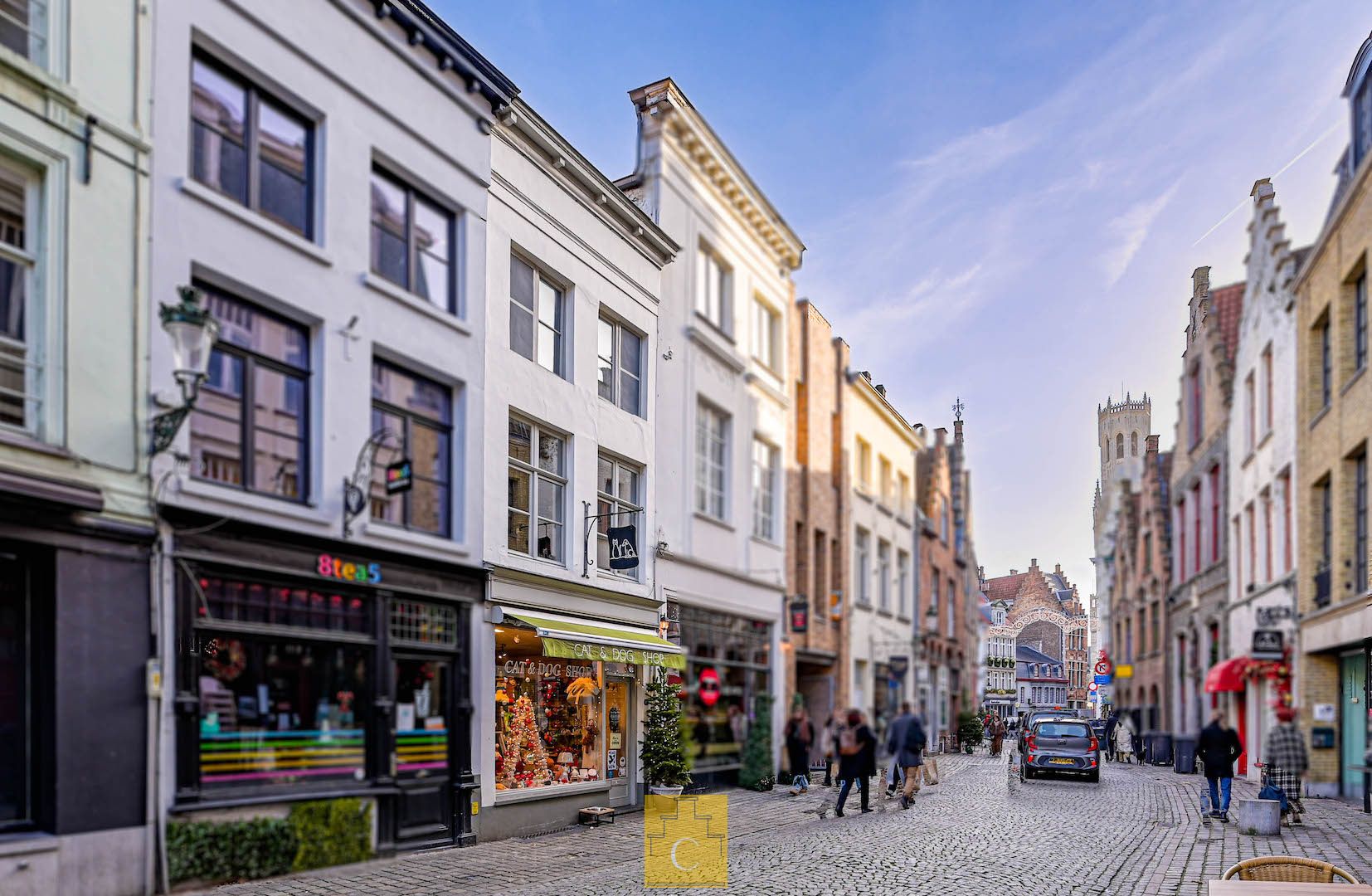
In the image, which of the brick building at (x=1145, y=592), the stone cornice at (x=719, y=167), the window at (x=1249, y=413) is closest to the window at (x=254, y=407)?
the stone cornice at (x=719, y=167)

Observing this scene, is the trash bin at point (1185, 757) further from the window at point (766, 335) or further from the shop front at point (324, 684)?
the shop front at point (324, 684)

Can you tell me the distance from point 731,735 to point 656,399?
7152 mm

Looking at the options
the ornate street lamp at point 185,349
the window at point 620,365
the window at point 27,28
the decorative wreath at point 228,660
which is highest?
the window at point 27,28

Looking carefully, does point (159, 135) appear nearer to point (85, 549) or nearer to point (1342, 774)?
point (85, 549)

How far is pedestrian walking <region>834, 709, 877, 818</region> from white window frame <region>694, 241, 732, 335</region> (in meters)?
8.22

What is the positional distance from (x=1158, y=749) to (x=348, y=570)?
1258 inches

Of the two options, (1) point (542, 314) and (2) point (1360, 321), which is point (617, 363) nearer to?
(1) point (542, 314)

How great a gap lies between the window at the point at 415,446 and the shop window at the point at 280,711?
5.99 ft

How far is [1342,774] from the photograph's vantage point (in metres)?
22.1

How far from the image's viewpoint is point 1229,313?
32.8 meters

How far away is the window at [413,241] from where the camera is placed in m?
14.5

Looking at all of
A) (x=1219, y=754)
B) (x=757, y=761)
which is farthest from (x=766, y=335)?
(x=1219, y=754)

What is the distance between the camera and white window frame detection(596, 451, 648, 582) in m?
18.9

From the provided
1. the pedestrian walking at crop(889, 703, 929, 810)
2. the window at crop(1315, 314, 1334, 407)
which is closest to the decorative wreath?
the pedestrian walking at crop(889, 703, 929, 810)
